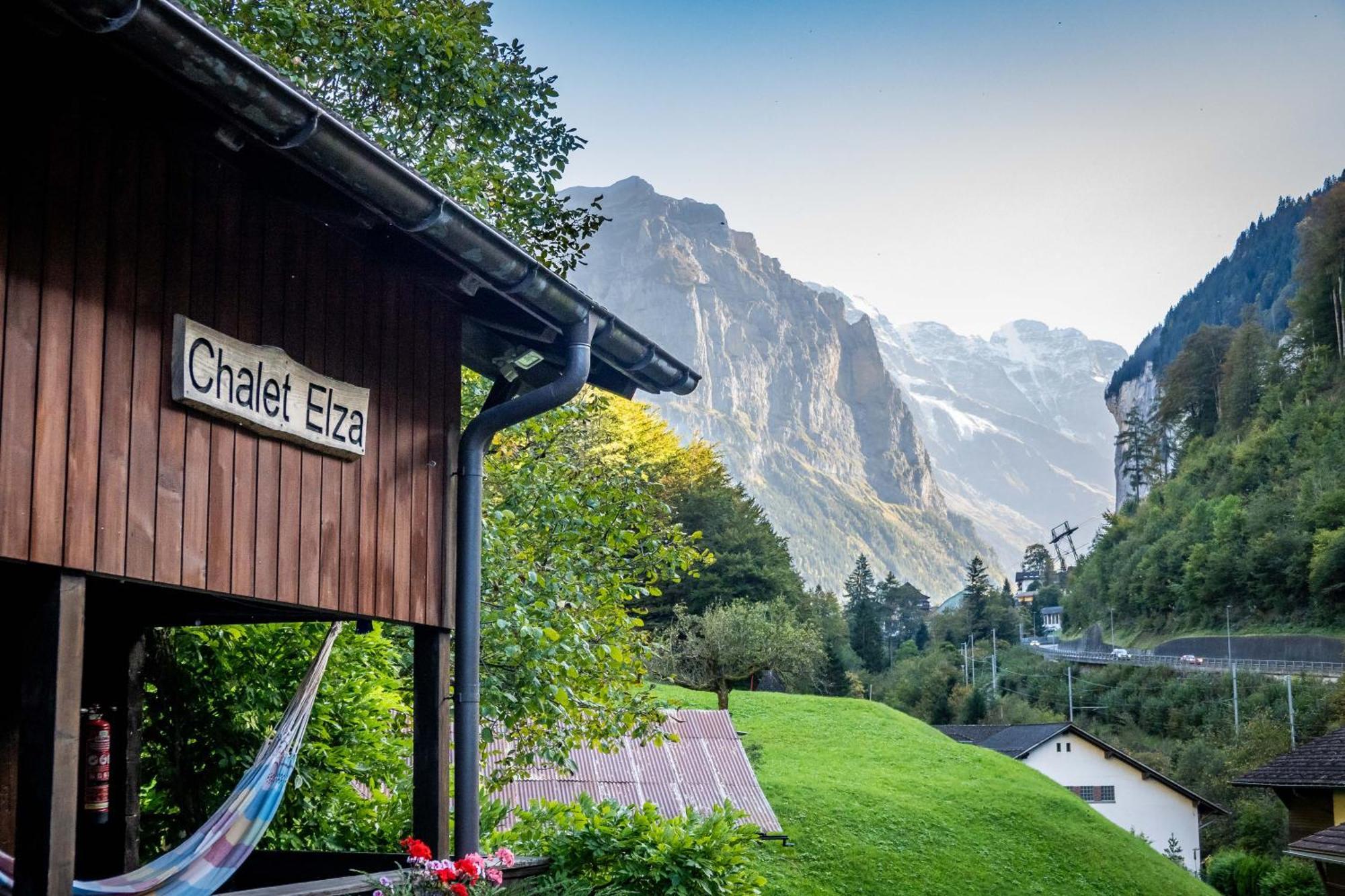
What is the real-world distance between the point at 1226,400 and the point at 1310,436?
14.1 metres

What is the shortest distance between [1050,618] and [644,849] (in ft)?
355

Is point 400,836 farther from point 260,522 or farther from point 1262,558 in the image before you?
point 1262,558

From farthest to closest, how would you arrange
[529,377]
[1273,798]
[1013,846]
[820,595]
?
[820,595] → [1273,798] → [1013,846] → [529,377]

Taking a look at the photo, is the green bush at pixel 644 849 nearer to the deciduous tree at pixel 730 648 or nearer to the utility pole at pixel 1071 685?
the deciduous tree at pixel 730 648

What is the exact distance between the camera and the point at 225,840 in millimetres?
5168

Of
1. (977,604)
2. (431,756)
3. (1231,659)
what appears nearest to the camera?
(431,756)

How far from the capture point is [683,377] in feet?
22.9

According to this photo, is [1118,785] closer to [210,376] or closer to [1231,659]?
[1231,659]

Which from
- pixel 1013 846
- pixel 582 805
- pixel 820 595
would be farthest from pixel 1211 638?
pixel 582 805

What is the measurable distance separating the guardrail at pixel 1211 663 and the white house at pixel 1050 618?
112 ft

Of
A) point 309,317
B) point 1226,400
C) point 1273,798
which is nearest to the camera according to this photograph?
point 309,317

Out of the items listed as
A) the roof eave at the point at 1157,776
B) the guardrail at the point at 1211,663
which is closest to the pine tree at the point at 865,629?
the guardrail at the point at 1211,663

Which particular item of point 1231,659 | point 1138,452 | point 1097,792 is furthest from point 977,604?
point 1097,792

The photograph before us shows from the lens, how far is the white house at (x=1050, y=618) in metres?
108
